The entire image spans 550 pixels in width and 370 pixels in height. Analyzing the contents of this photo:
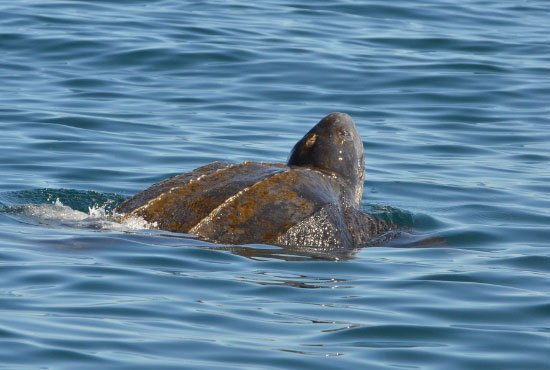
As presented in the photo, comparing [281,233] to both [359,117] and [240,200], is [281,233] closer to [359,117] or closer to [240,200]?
[240,200]

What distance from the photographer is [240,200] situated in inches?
328

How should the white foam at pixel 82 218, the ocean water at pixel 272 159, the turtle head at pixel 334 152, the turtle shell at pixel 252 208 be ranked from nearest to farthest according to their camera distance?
the ocean water at pixel 272 159
the turtle shell at pixel 252 208
the white foam at pixel 82 218
the turtle head at pixel 334 152

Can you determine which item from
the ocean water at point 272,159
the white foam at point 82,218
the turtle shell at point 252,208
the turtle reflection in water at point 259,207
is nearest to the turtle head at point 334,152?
the turtle reflection in water at point 259,207

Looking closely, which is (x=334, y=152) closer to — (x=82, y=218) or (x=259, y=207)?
(x=259, y=207)

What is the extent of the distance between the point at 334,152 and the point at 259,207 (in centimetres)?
127

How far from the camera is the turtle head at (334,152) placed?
942cm

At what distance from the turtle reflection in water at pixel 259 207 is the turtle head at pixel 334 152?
0.19 meters

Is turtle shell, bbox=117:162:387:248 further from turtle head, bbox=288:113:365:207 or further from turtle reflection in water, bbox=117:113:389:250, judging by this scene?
turtle head, bbox=288:113:365:207

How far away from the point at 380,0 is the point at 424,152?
8650 millimetres

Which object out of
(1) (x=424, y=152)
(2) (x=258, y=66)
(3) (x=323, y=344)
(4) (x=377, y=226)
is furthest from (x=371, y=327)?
(2) (x=258, y=66)

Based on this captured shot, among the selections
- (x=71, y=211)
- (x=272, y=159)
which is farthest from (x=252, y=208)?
(x=272, y=159)

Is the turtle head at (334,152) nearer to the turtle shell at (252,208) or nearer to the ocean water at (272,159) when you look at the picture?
the turtle shell at (252,208)

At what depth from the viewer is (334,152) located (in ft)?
31.0

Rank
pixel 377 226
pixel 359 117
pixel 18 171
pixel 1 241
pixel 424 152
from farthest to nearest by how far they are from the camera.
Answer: pixel 359 117, pixel 424 152, pixel 18 171, pixel 377 226, pixel 1 241
